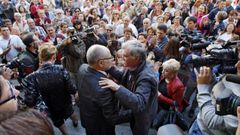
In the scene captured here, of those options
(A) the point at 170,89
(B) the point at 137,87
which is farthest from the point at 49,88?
(A) the point at 170,89

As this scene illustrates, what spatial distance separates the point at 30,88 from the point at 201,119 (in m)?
1.94

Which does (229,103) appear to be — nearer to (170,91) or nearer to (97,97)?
(97,97)

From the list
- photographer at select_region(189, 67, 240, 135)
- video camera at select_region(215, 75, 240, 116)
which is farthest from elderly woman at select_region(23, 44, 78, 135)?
video camera at select_region(215, 75, 240, 116)

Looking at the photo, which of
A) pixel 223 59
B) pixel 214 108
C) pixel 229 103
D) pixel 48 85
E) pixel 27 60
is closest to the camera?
pixel 229 103

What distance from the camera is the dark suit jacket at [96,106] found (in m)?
2.81

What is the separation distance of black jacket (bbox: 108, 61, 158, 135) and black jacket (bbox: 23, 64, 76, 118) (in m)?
0.70

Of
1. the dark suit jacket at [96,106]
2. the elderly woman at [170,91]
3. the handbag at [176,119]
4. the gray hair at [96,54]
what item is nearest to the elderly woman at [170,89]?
the elderly woman at [170,91]

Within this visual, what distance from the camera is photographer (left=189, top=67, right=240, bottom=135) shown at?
1830 millimetres

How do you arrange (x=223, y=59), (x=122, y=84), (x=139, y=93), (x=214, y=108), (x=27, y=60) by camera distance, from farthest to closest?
1. (x=27, y=60)
2. (x=122, y=84)
3. (x=139, y=93)
4. (x=223, y=59)
5. (x=214, y=108)

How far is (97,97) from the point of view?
2826 millimetres

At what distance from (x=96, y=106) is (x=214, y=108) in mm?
1157

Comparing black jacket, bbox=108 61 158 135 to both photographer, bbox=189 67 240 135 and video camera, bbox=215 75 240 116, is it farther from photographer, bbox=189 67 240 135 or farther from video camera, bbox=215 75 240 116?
video camera, bbox=215 75 240 116

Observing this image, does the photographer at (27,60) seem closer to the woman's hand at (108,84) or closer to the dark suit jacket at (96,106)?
the dark suit jacket at (96,106)

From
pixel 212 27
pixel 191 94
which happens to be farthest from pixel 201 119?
pixel 212 27
